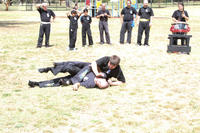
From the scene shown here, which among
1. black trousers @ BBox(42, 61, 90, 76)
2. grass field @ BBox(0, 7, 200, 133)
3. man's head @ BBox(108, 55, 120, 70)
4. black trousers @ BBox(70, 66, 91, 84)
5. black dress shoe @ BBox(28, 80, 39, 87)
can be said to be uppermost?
man's head @ BBox(108, 55, 120, 70)

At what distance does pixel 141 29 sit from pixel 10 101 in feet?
29.5

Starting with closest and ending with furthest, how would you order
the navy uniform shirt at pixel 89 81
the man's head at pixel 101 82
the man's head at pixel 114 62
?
the man's head at pixel 114 62 → the man's head at pixel 101 82 → the navy uniform shirt at pixel 89 81

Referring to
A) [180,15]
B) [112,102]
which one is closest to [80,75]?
[112,102]

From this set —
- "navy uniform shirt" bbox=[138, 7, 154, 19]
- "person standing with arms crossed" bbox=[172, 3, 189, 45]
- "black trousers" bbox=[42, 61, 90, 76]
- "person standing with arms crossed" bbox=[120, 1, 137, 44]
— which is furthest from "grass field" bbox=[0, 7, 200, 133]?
"person standing with arms crossed" bbox=[120, 1, 137, 44]

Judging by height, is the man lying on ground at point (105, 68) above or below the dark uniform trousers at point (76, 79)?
above

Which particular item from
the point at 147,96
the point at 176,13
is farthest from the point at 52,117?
the point at 176,13

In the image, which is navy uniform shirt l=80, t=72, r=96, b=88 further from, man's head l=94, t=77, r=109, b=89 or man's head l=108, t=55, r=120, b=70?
man's head l=108, t=55, r=120, b=70

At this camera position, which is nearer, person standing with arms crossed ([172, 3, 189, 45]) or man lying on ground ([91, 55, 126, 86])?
man lying on ground ([91, 55, 126, 86])

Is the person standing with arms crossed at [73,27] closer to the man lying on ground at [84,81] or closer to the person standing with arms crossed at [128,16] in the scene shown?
the person standing with arms crossed at [128,16]

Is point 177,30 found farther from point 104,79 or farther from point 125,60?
point 104,79

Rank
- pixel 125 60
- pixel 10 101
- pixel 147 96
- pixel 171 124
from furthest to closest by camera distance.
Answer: pixel 125 60 < pixel 147 96 < pixel 10 101 < pixel 171 124

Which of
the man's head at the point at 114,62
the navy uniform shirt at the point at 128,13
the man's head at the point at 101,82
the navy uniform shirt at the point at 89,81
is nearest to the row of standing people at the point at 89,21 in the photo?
the navy uniform shirt at the point at 128,13

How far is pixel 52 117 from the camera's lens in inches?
208

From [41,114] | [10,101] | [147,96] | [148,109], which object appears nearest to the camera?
[41,114]
